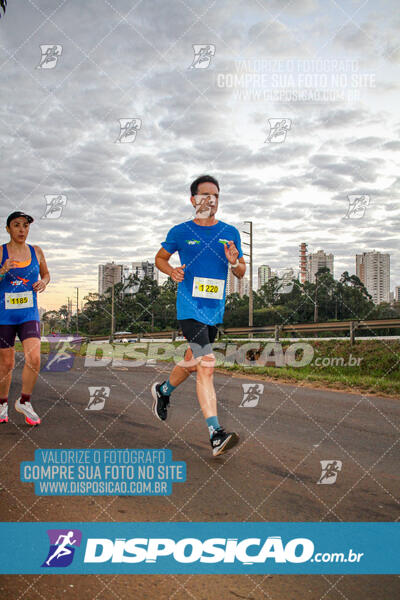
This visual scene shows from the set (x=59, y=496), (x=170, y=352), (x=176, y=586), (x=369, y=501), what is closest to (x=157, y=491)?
(x=59, y=496)

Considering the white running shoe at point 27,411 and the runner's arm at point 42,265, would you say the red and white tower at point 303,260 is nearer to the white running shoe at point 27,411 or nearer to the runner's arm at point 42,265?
the white running shoe at point 27,411

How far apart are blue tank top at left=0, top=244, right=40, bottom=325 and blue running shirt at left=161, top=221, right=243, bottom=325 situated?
64.2 inches

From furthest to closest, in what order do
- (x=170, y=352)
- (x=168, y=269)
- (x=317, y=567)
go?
(x=170, y=352)
(x=168, y=269)
(x=317, y=567)

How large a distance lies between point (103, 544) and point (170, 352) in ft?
54.7

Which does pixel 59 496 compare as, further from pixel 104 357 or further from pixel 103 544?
pixel 104 357

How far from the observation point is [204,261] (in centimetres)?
379

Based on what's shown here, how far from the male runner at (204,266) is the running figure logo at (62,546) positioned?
1483 millimetres

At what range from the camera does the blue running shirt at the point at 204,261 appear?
3791 millimetres

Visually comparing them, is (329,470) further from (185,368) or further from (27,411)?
(27,411)

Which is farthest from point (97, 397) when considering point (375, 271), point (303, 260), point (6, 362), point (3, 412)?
point (375, 271)

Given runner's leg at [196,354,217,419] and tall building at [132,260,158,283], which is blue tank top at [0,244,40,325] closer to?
tall building at [132,260,158,283]

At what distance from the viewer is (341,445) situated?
5344mm

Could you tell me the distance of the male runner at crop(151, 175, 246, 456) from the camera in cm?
379

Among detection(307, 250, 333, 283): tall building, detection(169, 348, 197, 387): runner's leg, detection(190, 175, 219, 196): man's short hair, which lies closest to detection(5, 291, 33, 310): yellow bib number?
detection(169, 348, 197, 387): runner's leg
